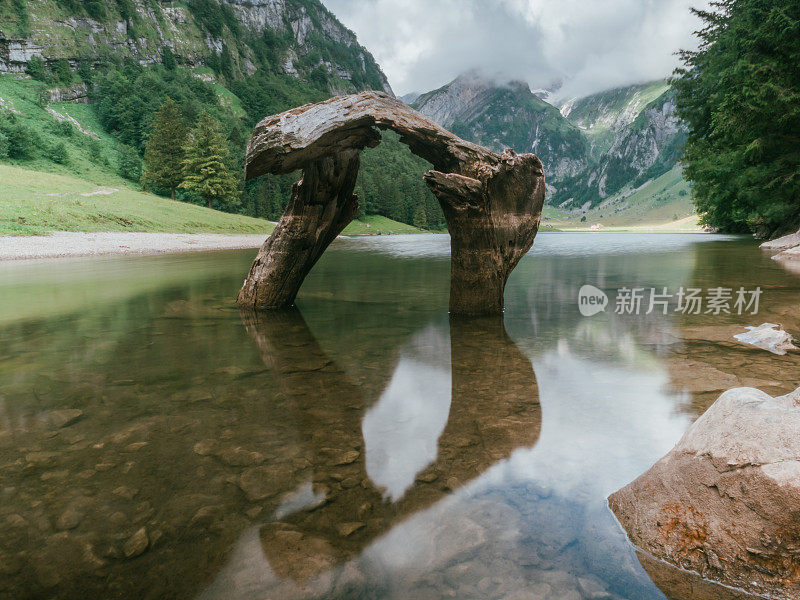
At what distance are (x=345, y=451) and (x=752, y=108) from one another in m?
25.9

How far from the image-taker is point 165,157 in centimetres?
6038

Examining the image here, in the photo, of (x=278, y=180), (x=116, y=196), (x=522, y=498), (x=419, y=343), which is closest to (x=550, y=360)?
(x=419, y=343)

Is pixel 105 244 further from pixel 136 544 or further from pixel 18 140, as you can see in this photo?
pixel 18 140

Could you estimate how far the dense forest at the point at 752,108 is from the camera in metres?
19.5

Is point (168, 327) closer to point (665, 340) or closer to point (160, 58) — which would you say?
point (665, 340)

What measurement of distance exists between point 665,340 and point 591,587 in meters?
5.66

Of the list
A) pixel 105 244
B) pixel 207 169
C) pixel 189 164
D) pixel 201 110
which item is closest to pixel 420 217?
pixel 201 110

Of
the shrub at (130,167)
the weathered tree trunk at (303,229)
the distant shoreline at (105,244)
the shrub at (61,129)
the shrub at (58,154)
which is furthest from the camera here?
the shrub at (61,129)

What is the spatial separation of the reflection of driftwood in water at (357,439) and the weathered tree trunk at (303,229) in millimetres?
3248

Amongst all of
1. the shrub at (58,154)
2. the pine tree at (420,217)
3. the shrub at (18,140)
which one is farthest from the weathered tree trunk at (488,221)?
the pine tree at (420,217)

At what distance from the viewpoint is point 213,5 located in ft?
577

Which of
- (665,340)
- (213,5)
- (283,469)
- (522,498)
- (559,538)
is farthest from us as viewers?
(213,5)

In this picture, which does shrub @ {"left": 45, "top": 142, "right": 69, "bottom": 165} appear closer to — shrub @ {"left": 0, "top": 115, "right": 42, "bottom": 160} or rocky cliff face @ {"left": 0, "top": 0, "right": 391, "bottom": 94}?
shrub @ {"left": 0, "top": 115, "right": 42, "bottom": 160}

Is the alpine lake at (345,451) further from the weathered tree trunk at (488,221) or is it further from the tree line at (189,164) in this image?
the tree line at (189,164)
